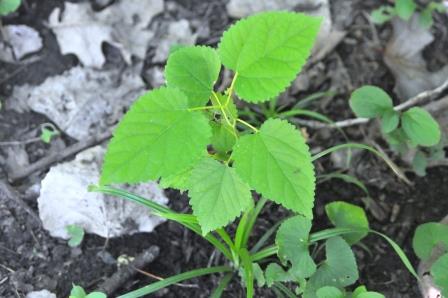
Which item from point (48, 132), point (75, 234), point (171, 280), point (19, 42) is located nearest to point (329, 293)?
point (171, 280)

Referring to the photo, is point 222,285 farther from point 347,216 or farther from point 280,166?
point 280,166

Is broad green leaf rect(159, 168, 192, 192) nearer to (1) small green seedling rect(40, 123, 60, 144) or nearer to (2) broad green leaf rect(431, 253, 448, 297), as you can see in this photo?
(2) broad green leaf rect(431, 253, 448, 297)

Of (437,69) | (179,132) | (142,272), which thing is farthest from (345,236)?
(437,69)

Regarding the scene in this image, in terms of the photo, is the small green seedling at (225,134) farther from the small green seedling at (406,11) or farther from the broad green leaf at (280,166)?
the small green seedling at (406,11)

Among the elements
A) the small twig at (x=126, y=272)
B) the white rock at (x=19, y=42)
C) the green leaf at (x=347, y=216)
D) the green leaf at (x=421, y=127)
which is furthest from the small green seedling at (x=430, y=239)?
the white rock at (x=19, y=42)

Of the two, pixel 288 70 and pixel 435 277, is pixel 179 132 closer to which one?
pixel 288 70

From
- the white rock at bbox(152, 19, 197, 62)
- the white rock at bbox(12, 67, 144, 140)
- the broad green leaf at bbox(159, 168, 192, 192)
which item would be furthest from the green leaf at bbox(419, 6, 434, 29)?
the broad green leaf at bbox(159, 168, 192, 192)
